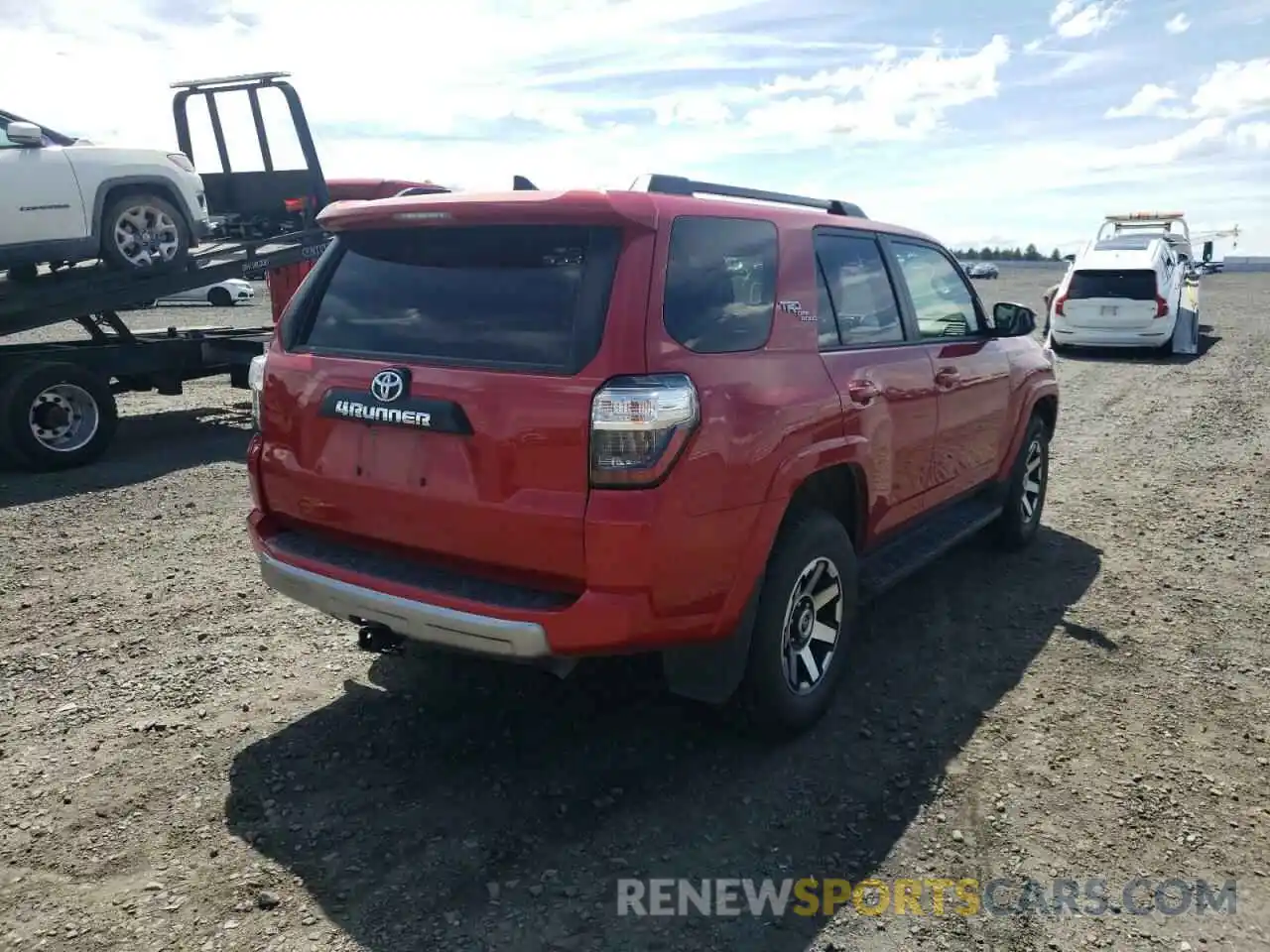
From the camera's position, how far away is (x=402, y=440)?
10.5 ft

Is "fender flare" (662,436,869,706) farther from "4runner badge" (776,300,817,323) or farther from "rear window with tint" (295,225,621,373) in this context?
"rear window with tint" (295,225,621,373)

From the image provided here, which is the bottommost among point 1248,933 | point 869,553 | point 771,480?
point 1248,933

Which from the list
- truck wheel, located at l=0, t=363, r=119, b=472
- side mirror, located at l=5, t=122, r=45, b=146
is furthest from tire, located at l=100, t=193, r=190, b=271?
truck wheel, located at l=0, t=363, r=119, b=472

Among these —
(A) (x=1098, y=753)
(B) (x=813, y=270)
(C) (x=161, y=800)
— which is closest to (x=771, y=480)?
(B) (x=813, y=270)

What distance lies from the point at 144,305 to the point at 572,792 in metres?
8.08

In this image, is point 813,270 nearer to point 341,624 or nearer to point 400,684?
point 400,684

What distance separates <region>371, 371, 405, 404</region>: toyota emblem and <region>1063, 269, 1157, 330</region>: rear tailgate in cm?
1569

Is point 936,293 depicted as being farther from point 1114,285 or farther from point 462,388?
point 1114,285

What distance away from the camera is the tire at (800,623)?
3414 mm

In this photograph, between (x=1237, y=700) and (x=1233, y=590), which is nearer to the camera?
(x=1237, y=700)

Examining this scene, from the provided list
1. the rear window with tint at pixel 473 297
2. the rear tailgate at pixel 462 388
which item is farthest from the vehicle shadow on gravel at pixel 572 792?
the rear window with tint at pixel 473 297

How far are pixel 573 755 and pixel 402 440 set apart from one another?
1.33 meters

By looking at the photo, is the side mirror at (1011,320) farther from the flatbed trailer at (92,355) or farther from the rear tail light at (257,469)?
the flatbed trailer at (92,355)

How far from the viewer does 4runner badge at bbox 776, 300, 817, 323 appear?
3566mm
